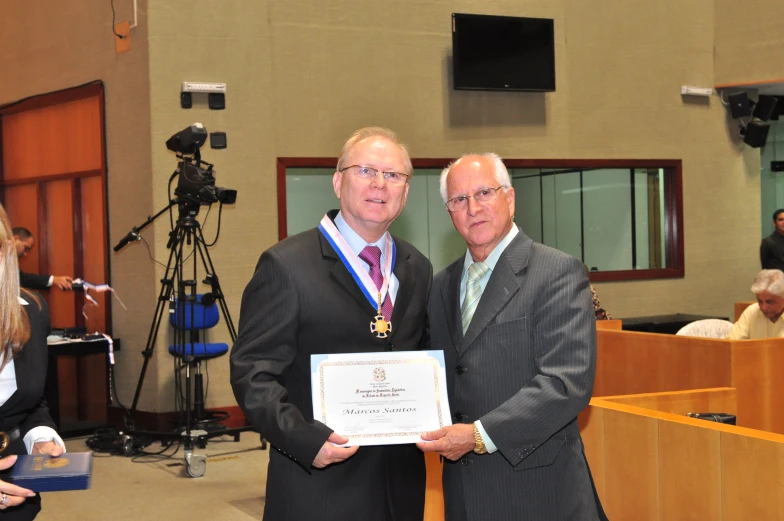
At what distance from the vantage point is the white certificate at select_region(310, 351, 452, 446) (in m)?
2.33

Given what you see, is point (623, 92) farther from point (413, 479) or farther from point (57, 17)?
point (413, 479)

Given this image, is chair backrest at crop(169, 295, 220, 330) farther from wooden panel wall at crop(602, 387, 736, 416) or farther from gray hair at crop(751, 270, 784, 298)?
gray hair at crop(751, 270, 784, 298)

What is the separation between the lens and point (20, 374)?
236 centimetres

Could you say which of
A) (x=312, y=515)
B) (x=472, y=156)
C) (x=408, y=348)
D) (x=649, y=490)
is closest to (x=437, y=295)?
(x=408, y=348)

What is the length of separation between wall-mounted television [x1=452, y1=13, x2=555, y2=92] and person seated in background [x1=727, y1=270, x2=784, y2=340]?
3721mm

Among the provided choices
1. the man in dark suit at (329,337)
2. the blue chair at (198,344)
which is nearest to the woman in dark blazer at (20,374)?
the man in dark suit at (329,337)

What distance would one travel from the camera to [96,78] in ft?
28.3

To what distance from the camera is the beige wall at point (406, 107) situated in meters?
8.15

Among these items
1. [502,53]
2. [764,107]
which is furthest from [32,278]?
[764,107]

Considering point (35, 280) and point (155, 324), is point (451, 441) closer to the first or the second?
point (155, 324)

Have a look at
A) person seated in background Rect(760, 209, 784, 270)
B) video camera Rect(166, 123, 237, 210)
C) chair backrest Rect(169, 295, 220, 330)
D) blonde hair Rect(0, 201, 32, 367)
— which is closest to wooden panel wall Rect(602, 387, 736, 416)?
blonde hair Rect(0, 201, 32, 367)

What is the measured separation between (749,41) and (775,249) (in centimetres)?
226

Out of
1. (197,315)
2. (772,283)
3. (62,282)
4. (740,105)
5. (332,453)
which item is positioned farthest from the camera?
(740,105)

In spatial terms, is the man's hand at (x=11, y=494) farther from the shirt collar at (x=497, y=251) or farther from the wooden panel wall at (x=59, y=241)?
the wooden panel wall at (x=59, y=241)
